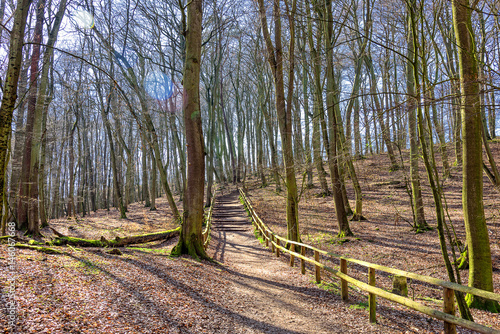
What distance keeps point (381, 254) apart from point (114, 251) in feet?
24.9

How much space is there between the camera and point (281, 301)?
537 cm

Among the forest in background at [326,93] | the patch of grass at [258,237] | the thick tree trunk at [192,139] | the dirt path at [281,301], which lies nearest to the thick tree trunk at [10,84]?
the forest in background at [326,93]

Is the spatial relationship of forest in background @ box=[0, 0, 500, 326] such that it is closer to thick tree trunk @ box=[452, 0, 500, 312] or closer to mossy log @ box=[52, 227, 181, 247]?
thick tree trunk @ box=[452, 0, 500, 312]

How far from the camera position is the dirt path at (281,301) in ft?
14.0

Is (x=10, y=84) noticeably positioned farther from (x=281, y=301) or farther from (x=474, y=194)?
(x=474, y=194)

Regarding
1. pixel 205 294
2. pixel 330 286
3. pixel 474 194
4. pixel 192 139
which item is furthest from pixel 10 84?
pixel 474 194

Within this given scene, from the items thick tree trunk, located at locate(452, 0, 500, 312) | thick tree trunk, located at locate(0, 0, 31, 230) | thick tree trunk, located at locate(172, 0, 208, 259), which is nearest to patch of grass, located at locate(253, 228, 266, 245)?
thick tree trunk, located at locate(172, 0, 208, 259)

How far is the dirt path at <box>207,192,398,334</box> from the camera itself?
168 inches

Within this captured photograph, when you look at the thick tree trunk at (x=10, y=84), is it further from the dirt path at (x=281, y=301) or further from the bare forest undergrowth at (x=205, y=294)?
the dirt path at (x=281, y=301)

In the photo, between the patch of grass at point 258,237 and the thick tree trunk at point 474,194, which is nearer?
the thick tree trunk at point 474,194

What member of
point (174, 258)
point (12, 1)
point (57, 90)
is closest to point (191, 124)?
point (174, 258)

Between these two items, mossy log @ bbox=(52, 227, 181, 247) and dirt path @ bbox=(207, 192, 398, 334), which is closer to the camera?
dirt path @ bbox=(207, 192, 398, 334)


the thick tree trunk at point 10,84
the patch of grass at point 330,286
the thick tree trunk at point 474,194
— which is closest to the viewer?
the thick tree trunk at point 10,84

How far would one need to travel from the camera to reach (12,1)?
33.4 ft
